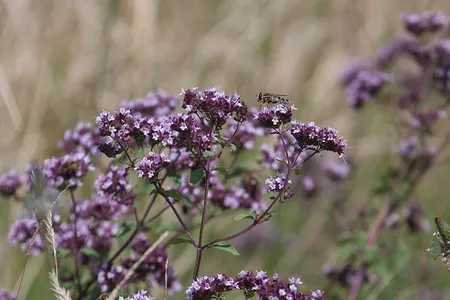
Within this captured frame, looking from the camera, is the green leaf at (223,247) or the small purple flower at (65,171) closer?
the green leaf at (223,247)

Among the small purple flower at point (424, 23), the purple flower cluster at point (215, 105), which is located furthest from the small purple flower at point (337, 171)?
the purple flower cluster at point (215, 105)

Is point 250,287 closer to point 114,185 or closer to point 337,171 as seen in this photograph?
point 114,185

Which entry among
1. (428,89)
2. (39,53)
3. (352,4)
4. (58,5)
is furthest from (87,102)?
(352,4)

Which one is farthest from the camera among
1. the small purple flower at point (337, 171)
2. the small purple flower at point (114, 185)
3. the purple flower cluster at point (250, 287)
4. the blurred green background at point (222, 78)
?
the blurred green background at point (222, 78)

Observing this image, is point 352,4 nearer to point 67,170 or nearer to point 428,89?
point 428,89

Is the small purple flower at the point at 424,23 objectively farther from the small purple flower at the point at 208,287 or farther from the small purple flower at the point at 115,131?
the small purple flower at the point at 208,287

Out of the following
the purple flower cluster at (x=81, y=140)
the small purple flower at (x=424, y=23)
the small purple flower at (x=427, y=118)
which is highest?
the small purple flower at (x=424, y=23)

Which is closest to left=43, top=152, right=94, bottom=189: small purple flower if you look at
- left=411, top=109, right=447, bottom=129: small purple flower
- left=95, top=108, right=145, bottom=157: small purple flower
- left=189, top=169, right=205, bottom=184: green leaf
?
left=95, top=108, right=145, bottom=157: small purple flower

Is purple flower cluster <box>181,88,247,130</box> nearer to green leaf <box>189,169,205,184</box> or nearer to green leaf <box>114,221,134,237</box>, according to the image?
green leaf <box>189,169,205,184</box>
